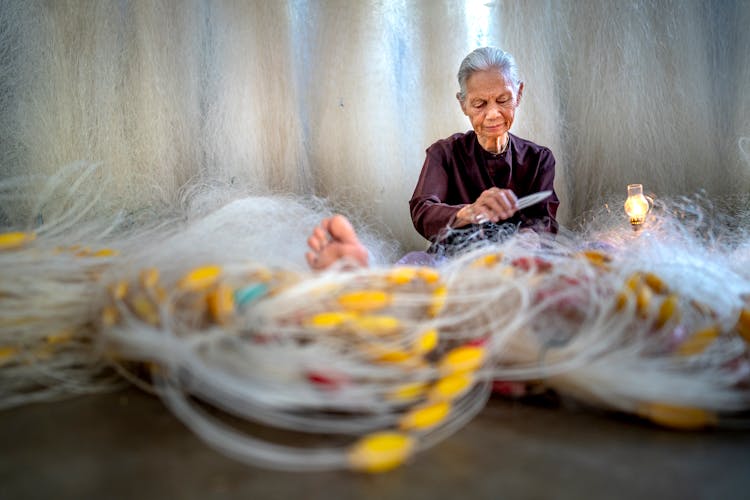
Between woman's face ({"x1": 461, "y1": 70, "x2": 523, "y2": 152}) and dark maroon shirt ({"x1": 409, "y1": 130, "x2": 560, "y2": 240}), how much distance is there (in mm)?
91

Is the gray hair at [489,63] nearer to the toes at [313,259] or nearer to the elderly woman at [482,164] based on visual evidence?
the elderly woman at [482,164]

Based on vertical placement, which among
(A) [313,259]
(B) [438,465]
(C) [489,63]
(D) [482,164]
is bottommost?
(B) [438,465]

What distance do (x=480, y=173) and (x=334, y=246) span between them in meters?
0.92

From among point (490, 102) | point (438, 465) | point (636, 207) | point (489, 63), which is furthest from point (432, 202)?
point (438, 465)

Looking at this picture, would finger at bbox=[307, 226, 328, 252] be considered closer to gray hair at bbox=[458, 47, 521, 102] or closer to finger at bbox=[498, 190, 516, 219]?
finger at bbox=[498, 190, 516, 219]

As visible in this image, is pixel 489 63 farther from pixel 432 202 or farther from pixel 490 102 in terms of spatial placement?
pixel 432 202

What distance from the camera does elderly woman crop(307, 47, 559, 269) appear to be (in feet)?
5.25

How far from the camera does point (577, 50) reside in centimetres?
211

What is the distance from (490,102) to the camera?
65.1 inches

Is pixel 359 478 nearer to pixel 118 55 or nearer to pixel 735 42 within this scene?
pixel 118 55

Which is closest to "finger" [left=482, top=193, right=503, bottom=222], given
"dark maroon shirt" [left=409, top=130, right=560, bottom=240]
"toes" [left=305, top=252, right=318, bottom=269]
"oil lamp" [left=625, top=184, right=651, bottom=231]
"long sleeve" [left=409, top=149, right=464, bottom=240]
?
"long sleeve" [left=409, top=149, right=464, bottom=240]

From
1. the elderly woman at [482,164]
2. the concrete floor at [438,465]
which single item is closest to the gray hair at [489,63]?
the elderly woman at [482,164]

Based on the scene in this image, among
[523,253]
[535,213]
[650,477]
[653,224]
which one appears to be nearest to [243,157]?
[535,213]

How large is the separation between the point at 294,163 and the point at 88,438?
5.05 ft
